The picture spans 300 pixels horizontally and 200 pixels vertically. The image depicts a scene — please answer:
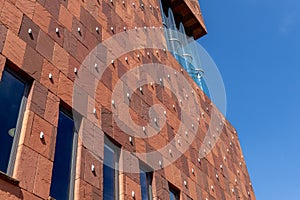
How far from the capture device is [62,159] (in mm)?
7660

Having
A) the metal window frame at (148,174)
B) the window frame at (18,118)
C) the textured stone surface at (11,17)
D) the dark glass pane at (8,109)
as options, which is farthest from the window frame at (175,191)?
the textured stone surface at (11,17)

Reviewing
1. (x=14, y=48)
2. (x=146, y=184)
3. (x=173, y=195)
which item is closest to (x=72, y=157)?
(x=14, y=48)

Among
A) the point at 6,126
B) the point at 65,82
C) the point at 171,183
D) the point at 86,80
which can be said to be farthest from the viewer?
the point at 171,183

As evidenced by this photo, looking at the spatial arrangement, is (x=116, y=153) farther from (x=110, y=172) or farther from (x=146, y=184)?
(x=146, y=184)

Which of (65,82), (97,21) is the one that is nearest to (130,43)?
(97,21)

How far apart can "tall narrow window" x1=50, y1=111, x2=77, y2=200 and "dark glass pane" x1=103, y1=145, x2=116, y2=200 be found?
99 centimetres

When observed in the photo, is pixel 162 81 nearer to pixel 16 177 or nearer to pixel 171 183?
pixel 171 183

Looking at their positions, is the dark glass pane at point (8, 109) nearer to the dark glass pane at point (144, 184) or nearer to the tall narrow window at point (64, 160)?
the tall narrow window at point (64, 160)

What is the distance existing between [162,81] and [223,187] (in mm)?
4917

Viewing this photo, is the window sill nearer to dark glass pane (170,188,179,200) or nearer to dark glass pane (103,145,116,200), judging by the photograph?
dark glass pane (103,145,116,200)

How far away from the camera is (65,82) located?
8.63m

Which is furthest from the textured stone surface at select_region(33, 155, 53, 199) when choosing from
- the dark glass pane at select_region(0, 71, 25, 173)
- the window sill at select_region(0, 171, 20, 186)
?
the dark glass pane at select_region(0, 71, 25, 173)

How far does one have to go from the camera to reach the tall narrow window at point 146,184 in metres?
9.70

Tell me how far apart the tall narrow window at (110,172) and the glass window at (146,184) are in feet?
3.53
